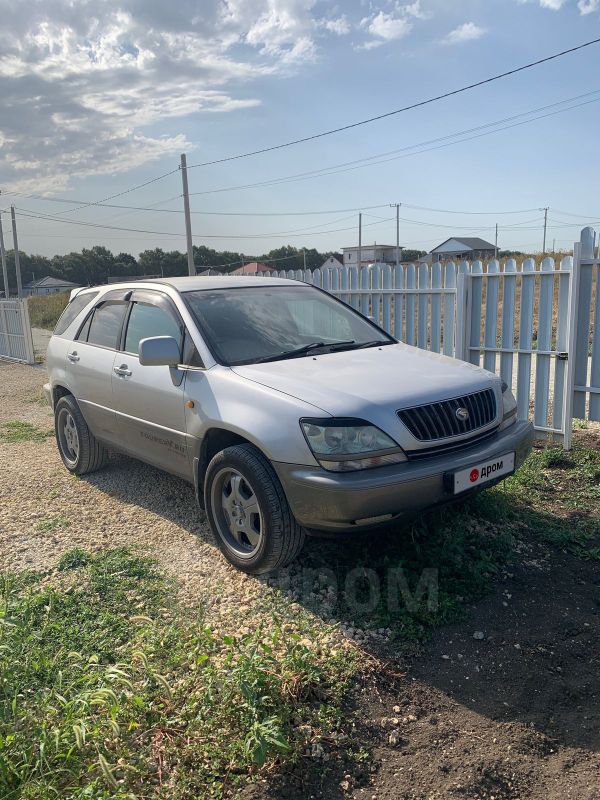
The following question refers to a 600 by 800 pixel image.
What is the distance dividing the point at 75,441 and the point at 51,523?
46.8 inches

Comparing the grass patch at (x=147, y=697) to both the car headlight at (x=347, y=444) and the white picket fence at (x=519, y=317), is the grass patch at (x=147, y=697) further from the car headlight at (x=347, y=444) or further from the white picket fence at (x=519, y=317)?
the white picket fence at (x=519, y=317)

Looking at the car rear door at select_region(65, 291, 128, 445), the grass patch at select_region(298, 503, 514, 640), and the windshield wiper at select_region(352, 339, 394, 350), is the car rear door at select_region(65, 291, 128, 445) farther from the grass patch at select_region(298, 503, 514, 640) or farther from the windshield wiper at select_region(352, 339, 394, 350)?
the grass patch at select_region(298, 503, 514, 640)

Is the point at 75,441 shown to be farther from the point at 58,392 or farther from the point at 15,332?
the point at 15,332

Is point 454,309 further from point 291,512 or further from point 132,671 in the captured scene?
point 132,671

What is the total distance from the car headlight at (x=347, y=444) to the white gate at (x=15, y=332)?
13.3 meters

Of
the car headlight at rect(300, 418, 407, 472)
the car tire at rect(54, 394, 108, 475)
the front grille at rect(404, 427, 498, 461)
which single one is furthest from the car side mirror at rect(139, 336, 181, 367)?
the car tire at rect(54, 394, 108, 475)

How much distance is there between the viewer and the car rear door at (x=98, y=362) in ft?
17.0

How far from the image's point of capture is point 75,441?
234 inches

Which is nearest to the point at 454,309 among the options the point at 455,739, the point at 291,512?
the point at 291,512

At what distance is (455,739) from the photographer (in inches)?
104

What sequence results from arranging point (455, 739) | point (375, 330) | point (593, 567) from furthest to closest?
1. point (375, 330)
2. point (593, 567)
3. point (455, 739)

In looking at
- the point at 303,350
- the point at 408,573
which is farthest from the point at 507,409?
the point at 303,350

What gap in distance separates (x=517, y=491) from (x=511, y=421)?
1.13 m

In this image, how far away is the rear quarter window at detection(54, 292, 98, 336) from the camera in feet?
19.5
